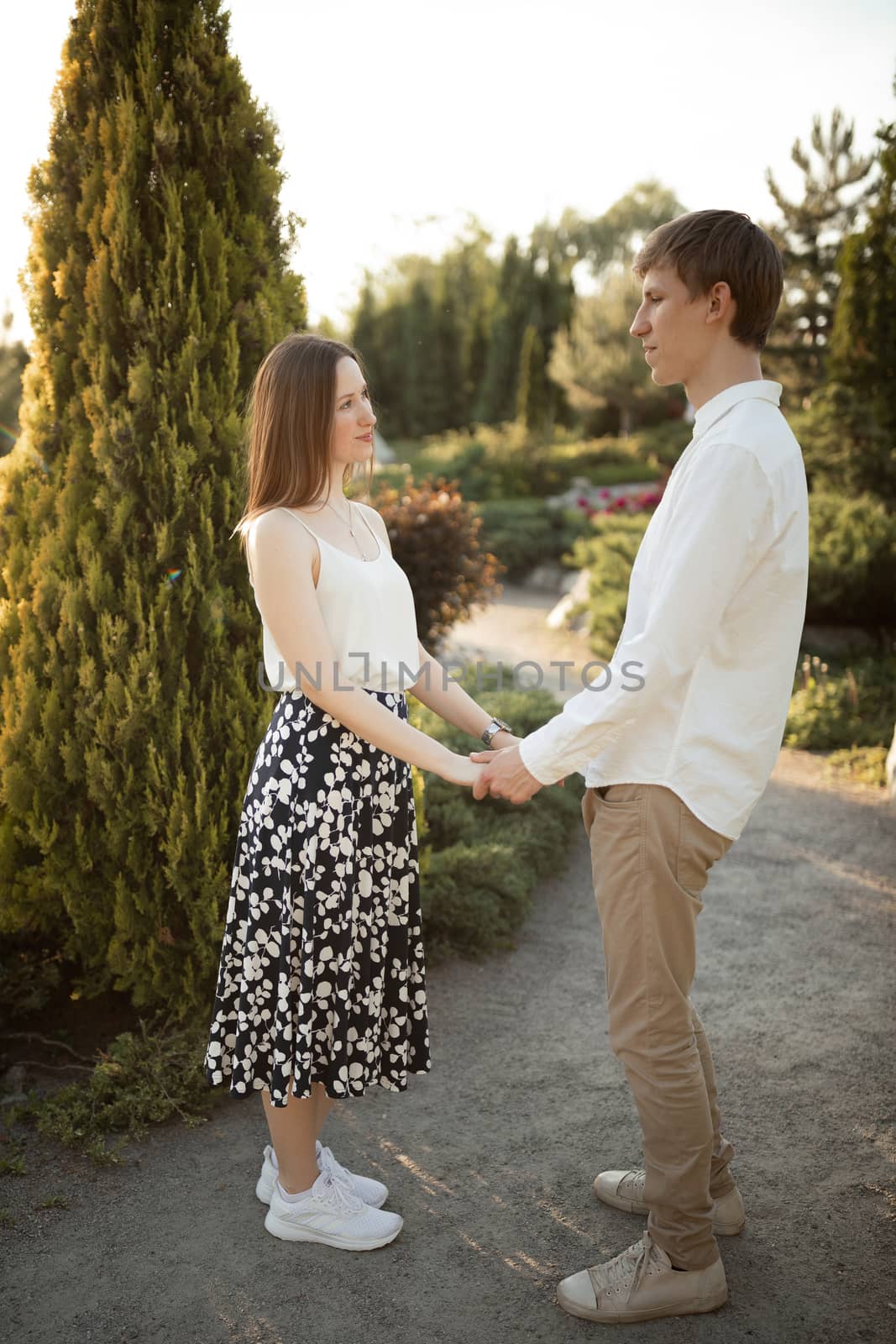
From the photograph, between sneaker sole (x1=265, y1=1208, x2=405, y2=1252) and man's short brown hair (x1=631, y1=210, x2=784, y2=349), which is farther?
sneaker sole (x1=265, y1=1208, x2=405, y2=1252)

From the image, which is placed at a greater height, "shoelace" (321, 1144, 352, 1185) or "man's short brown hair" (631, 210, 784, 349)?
"man's short brown hair" (631, 210, 784, 349)

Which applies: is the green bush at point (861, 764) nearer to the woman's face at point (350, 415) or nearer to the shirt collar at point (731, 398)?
the shirt collar at point (731, 398)

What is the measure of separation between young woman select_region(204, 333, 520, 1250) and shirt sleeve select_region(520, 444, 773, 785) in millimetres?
518

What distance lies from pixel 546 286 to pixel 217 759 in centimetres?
2918

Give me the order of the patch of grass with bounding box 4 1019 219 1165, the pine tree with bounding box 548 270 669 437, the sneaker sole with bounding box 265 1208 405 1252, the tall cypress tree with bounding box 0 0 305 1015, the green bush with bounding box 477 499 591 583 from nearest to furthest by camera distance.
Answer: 1. the sneaker sole with bounding box 265 1208 405 1252
2. the patch of grass with bounding box 4 1019 219 1165
3. the tall cypress tree with bounding box 0 0 305 1015
4. the green bush with bounding box 477 499 591 583
5. the pine tree with bounding box 548 270 669 437

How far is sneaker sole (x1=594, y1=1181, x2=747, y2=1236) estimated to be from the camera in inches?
96.9

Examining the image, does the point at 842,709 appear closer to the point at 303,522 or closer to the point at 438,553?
the point at 438,553

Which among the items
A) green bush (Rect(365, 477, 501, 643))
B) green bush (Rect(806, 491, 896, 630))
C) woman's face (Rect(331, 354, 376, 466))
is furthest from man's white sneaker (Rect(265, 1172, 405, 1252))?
green bush (Rect(806, 491, 896, 630))

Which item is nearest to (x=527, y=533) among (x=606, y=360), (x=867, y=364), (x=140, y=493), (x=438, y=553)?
(x=867, y=364)

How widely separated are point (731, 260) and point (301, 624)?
1166 millimetres

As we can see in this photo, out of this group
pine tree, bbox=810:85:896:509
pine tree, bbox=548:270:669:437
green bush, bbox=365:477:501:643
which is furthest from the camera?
pine tree, bbox=548:270:669:437

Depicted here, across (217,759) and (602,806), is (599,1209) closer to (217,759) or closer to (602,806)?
(602,806)

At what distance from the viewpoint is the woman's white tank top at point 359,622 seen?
228 cm

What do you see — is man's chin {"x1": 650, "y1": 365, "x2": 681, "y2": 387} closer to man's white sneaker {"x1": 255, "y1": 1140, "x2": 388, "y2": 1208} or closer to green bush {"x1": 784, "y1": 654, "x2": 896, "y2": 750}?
man's white sneaker {"x1": 255, "y1": 1140, "x2": 388, "y2": 1208}
